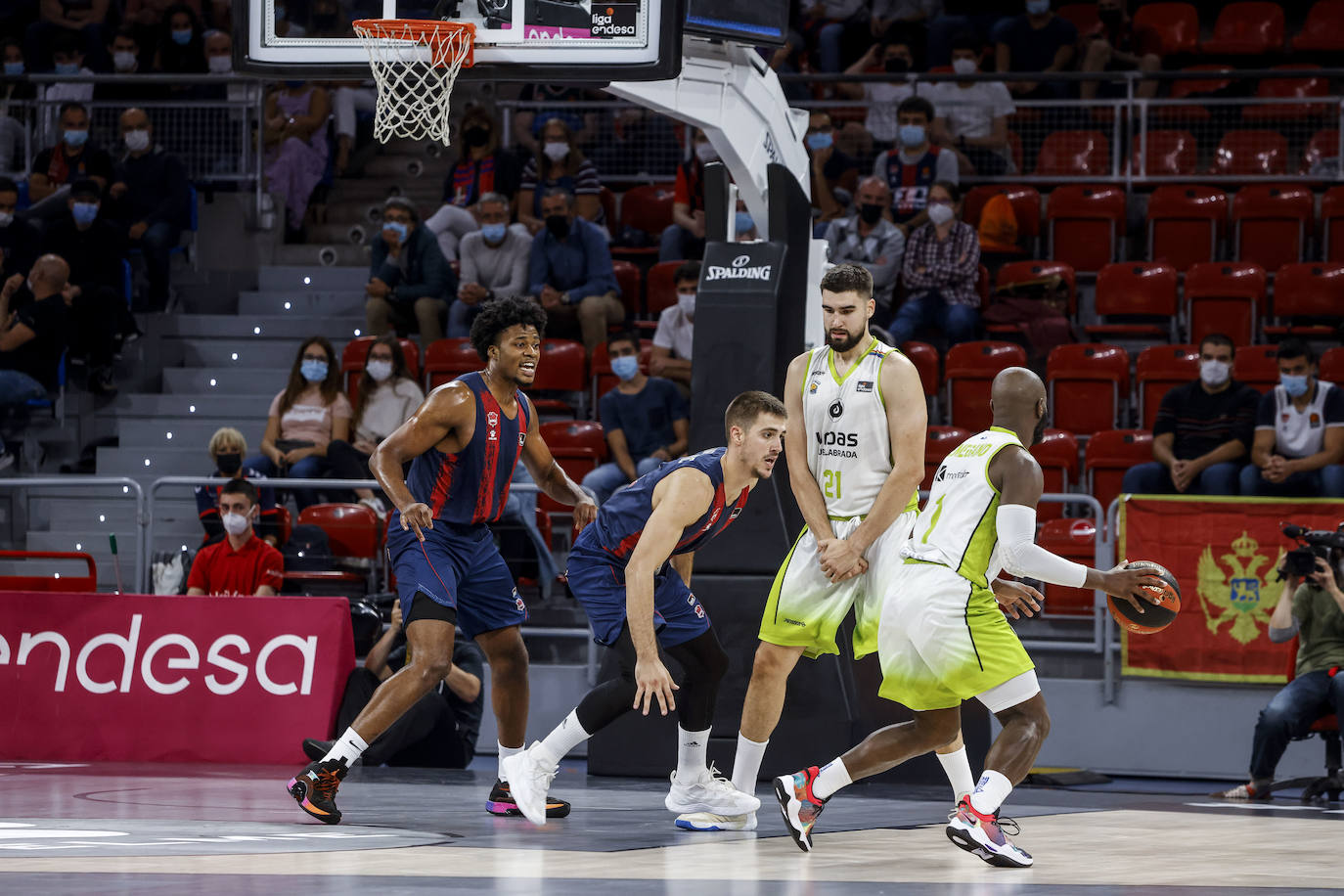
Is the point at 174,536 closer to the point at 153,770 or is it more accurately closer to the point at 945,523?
the point at 153,770

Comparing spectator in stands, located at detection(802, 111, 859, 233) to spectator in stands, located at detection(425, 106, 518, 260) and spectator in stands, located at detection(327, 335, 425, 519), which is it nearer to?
spectator in stands, located at detection(425, 106, 518, 260)

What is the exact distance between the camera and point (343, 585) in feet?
38.6

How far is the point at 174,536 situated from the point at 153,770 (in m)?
3.36

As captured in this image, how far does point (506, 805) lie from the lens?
24.8 feet

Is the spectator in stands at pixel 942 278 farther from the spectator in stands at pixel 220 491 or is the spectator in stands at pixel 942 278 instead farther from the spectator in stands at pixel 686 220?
the spectator in stands at pixel 220 491

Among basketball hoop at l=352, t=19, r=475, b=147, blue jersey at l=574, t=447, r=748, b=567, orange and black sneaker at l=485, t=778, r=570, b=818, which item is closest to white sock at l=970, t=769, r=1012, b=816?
blue jersey at l=574, t=447, r=748, b=567

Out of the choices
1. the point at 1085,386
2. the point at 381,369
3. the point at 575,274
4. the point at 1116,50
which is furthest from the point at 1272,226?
the point at 381,369

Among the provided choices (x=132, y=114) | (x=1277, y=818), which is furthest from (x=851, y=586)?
(x=132, y=114)

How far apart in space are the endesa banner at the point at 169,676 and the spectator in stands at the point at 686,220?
5734 millimetres

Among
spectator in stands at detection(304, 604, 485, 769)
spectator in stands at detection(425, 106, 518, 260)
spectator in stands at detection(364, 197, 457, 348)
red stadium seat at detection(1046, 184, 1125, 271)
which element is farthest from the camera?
spectator in stands at detection(425, 106, 518, 260)

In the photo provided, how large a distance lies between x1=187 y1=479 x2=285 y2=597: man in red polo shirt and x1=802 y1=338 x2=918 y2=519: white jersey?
4.94 meters

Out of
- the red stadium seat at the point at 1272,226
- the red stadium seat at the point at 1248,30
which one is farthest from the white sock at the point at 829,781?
the red stadium seat at the point at 1248,30

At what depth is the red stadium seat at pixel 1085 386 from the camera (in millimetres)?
13258

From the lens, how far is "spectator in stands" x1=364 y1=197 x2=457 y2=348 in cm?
1459
